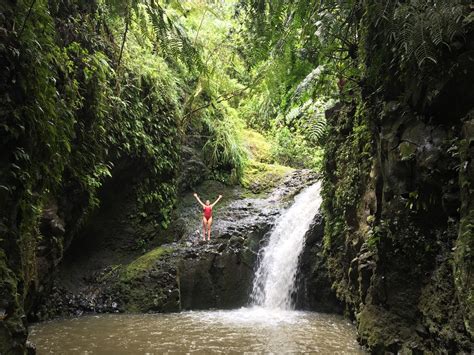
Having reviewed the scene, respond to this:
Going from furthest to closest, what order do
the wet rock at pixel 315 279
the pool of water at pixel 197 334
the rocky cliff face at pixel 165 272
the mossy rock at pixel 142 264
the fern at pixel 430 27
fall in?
the mossy rock at pixel 142 264 < the wet rock at pixel 315 279 < the rocky cliff face at pixel 165 272 < the pool of water at pixel 197 334 < the fern at pixel 430 27

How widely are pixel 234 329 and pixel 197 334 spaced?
2.05ft

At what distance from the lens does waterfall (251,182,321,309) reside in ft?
28.8

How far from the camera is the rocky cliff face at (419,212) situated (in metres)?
3.42

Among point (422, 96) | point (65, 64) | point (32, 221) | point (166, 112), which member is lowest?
point (32, 221)

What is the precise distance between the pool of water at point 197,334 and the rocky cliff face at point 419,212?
96 cm

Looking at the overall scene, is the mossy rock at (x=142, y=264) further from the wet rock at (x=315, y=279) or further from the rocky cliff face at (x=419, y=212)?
the rocky cliff face at (x=419, y=212)

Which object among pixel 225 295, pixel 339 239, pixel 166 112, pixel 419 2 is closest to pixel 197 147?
pixel 166 112

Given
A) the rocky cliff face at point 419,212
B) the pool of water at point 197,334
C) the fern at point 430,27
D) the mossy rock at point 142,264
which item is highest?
the fern at point 430,27

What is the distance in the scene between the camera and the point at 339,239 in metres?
7.16

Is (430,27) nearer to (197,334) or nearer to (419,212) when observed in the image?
(419,212)

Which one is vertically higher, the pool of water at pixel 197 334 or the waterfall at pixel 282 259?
the waterfall at pixel 282 259

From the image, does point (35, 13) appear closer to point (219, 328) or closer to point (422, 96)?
point (422, 96)

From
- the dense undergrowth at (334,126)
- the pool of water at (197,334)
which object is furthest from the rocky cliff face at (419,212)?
the pool of water at (197,334)

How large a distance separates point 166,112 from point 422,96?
742cm
